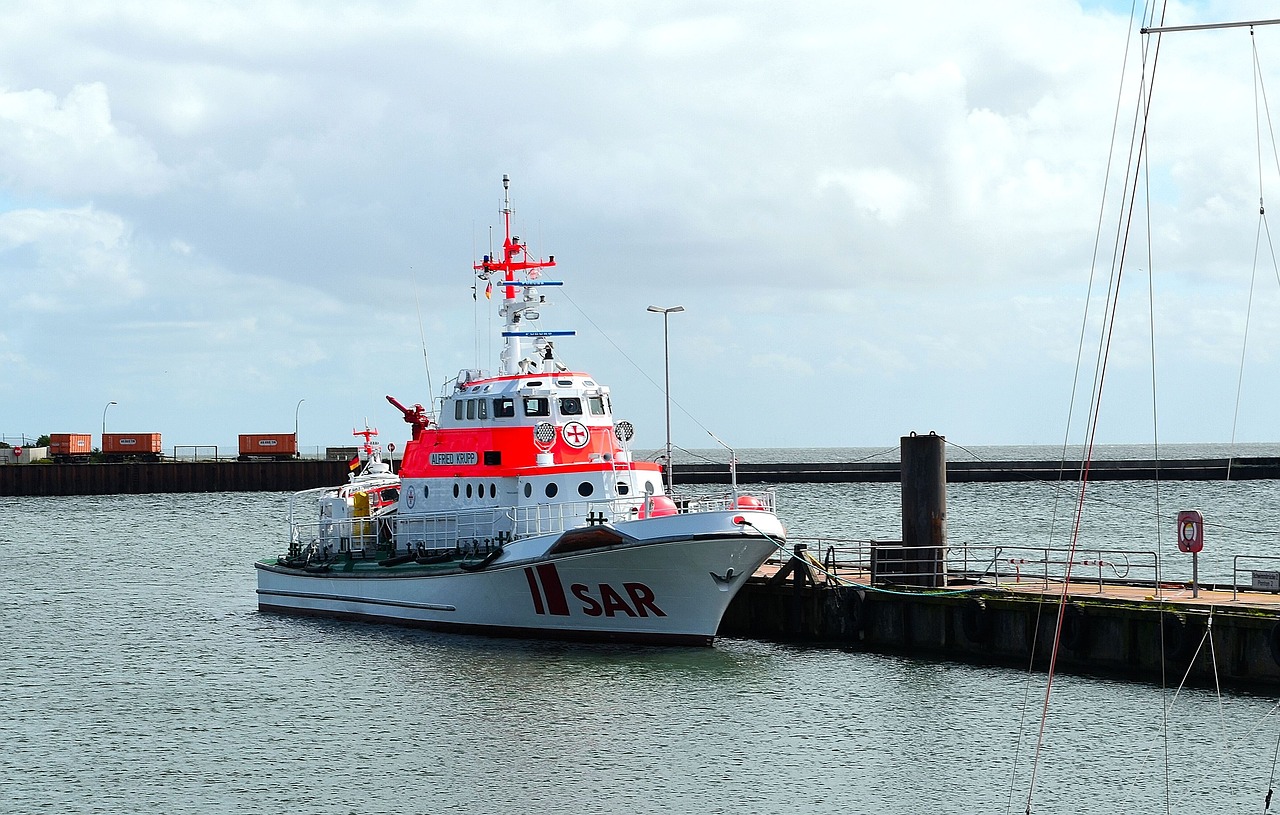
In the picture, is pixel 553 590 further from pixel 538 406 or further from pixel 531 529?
pixel 538 406

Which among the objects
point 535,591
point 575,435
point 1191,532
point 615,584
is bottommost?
point 535,591

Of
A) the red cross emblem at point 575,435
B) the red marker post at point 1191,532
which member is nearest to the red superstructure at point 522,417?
the red cross emblem at point 575,435

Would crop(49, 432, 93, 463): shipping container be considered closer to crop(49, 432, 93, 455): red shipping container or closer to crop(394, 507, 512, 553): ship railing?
crop(49, 432, 93, 455): red shipping container

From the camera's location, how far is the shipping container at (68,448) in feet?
369

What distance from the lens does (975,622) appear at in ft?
89.9

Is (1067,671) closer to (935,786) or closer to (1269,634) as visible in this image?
(1269,634)

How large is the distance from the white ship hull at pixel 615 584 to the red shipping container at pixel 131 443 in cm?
9048

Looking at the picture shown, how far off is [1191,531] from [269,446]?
105m

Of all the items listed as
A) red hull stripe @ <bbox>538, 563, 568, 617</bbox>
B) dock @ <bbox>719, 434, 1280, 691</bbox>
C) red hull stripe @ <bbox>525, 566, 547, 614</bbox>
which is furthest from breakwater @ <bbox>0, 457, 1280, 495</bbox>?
red hull stripe @ <bbox>538, 563, 568, 617</bbox>

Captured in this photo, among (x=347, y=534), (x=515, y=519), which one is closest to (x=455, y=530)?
(x=515, y=519)

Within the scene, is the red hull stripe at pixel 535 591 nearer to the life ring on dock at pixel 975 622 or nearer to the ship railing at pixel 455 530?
the ship railing at pixel 455 530

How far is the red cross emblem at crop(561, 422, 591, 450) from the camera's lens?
3042cm

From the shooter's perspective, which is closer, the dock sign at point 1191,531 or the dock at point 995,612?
the dock at point 995,612

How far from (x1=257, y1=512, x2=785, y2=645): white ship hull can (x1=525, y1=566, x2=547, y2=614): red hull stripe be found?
3cm
